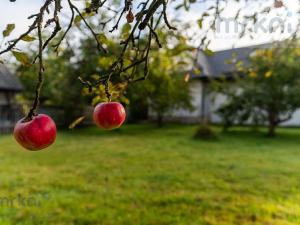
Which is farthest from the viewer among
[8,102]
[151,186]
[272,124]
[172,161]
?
[8,102]

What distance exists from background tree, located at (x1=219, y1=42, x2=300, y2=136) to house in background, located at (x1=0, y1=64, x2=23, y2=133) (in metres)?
8.14

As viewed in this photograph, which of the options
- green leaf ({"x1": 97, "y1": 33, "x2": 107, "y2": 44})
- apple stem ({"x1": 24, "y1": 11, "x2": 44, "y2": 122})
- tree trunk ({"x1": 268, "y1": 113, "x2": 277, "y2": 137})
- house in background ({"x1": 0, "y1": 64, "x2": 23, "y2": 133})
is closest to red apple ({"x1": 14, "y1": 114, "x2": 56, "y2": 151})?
apple stem ({"x1": 24, "y1": 11, "x2": 44, "y2": 122})

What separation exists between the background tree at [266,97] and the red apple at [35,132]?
1099 centimetres

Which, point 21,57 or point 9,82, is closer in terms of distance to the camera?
point 21,57

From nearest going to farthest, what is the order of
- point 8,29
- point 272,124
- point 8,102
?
1. point 8,29
2. point 272,124
3. point 8,102

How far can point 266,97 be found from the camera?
499 inches

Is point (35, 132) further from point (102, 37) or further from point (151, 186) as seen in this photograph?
point (151, 186)

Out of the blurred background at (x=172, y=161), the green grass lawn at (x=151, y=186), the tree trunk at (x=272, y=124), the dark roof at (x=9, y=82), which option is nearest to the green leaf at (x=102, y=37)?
the blurred background at (x=172, y=161)

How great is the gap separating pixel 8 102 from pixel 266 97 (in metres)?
10.6

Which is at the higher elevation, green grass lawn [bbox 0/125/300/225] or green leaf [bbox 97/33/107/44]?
green leaf [bbox 97/33/107/44]

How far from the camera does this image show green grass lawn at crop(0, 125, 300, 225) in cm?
412

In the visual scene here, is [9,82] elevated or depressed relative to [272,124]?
elevated

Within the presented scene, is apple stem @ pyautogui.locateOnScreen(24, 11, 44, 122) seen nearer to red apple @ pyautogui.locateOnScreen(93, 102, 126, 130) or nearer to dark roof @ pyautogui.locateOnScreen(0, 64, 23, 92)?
red apple @ pyautogui.locateOnScreen(93, 102, 126, 130)

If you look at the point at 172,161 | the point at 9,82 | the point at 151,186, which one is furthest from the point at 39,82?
the point at 9,82
